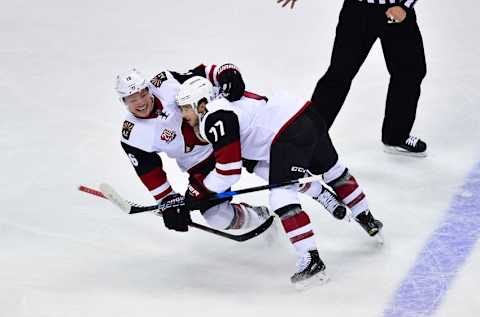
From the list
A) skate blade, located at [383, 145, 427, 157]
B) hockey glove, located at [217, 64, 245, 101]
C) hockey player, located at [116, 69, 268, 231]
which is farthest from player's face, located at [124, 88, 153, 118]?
skate blade, located at [383, 145, 427, 157]

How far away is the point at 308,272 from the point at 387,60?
1293mm

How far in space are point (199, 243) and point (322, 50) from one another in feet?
5.95

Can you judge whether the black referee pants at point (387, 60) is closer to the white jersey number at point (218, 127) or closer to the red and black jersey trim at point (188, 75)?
the red and black jersey trim at point (188, 75)

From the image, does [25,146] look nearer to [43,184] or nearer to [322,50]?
[43,184]

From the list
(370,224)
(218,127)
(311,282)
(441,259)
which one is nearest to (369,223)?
(370,224)

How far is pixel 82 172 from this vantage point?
4.18m

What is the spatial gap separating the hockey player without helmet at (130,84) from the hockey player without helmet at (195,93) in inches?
5.8

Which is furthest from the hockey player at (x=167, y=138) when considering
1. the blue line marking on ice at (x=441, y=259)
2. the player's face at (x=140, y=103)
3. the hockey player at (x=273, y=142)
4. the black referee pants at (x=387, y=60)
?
the black referee pants at (x=387, y=60)

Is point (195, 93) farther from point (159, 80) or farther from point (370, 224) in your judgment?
point (370, 224)

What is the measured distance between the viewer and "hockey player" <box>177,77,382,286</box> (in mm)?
3150

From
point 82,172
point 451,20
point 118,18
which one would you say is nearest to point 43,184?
point 82,172

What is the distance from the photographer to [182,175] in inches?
164

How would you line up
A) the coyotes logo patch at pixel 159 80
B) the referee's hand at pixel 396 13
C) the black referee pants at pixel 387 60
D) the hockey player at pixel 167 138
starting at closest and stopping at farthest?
the hockey player at pixel 167 138, the coyotes logo patch at pixel 159 80, the referee's hand at pixel 396 13, the black referee pants at pixel 387 60

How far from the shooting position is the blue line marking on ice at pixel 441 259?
121 inches
